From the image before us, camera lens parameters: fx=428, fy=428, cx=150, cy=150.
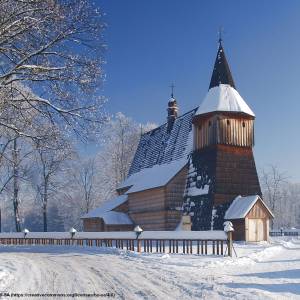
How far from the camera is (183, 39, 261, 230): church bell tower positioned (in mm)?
29859

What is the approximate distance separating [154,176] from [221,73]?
10416 millimetres

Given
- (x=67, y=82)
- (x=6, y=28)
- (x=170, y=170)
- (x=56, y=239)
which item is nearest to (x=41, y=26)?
(x=6, y=28)

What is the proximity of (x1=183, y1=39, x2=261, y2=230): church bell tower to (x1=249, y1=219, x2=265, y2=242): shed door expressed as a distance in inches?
81.3

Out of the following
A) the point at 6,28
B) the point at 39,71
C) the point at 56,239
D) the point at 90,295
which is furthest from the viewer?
the point at 56,239

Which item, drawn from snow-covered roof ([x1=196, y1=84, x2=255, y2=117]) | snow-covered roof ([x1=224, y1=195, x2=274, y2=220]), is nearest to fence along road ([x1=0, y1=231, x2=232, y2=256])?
snow-covered roof ([x1=224, y1=195, x2=274, y2=220])

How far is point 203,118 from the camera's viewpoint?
107 feet

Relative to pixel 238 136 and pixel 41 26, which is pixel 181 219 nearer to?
pixel 238 136

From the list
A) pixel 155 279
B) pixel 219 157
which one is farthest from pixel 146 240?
pixel 219 157

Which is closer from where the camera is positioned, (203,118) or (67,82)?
(67,82)

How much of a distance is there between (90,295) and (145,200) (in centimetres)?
2772

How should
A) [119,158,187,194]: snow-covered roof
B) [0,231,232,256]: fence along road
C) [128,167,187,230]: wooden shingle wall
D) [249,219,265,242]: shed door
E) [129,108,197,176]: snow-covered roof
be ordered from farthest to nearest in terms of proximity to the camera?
[129,108,197,176]: snow-covered roof, [119,158,187,194]: snow-covered roof, [128,167,187,230]: wooden shingle wall, [249,219,265,242]: shed door, [0,231,232,256]: fence along road

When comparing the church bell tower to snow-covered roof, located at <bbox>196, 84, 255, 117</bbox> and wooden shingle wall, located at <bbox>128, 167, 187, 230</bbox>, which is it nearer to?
snow-covered roof, located at <bbox>196, 84, 255, 117</bbox>

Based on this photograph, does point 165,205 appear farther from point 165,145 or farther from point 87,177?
point 87,177

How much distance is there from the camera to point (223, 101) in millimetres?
32062
